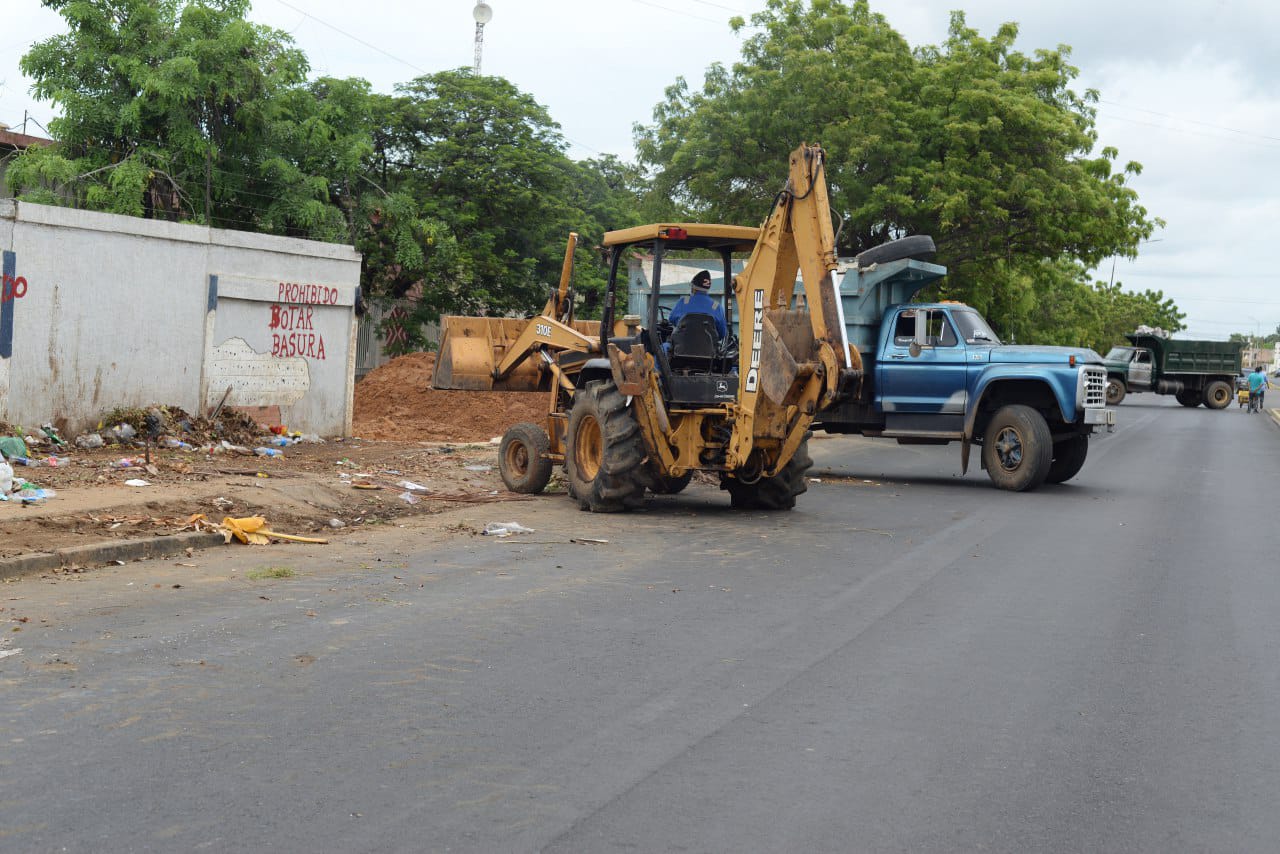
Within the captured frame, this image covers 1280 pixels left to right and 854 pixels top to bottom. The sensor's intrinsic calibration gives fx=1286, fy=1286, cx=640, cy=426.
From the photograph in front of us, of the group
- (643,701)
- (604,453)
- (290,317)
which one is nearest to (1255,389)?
(290,317)

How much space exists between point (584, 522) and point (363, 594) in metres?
4.16

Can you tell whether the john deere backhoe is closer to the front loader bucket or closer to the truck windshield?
the front loader bucket

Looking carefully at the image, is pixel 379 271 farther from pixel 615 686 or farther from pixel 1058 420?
pixel 615 686

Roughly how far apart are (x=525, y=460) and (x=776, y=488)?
302 cm

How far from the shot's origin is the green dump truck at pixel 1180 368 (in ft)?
161

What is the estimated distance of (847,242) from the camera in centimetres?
3170

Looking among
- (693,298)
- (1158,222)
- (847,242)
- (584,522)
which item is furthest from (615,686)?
(1158,222)

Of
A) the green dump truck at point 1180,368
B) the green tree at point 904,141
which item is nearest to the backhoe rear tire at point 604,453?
the green tree at point 904,141

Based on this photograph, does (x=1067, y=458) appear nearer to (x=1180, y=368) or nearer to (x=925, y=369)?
(x=925, y=369)

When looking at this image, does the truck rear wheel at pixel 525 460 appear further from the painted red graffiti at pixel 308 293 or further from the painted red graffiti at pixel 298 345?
the painted red graffiti at pixel 308 293

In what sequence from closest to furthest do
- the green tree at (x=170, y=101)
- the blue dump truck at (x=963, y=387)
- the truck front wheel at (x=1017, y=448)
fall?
1. the truck front wheel at (x=1017, y=448)
2. the blue dump truck at (x=963, y=387)
3. the green tree at (x=170, y=101)

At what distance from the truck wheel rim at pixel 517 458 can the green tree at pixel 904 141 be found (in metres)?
16.3

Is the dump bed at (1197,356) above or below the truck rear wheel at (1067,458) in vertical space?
above

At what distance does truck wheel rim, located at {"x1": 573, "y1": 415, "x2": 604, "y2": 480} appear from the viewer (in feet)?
44.1
